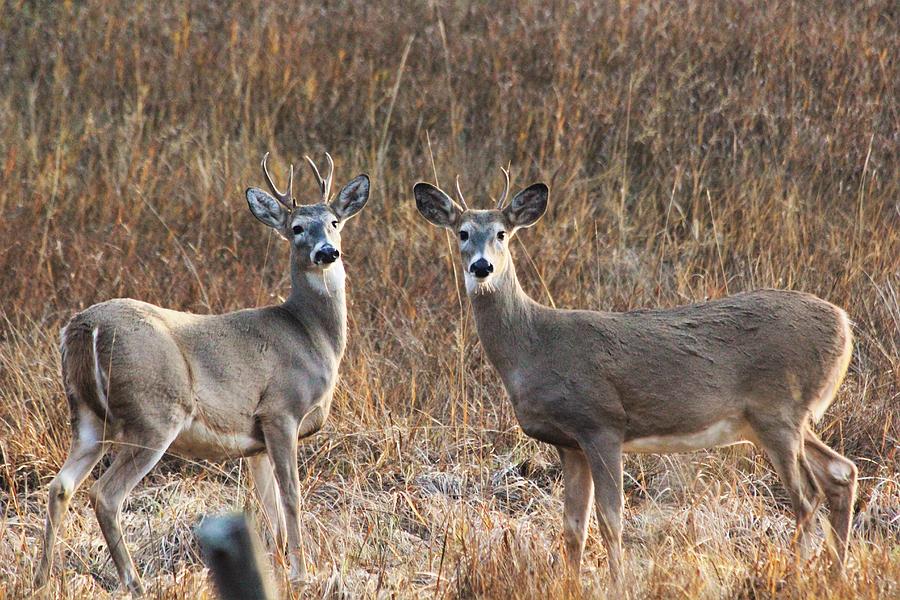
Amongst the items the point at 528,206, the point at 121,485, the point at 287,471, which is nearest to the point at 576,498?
the point at 287,471

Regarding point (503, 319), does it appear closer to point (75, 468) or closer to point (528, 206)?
point (528, 206)

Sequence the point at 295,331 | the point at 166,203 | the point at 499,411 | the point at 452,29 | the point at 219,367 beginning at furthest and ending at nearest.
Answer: the point at 452,29 → the point at 166,203 → the point at 499,411 → the point at 295,331 → the point at 219,367

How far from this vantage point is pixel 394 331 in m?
8.11

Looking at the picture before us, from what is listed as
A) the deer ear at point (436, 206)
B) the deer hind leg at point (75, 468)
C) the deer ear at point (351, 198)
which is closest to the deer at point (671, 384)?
the deer ear at point (436, 206)

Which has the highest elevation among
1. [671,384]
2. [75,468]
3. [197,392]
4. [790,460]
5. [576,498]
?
[197,392]

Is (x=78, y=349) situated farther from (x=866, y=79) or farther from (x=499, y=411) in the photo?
(x=866, y=79)

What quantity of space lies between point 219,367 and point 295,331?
1.99ft

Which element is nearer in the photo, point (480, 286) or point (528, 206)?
point (480, 286)

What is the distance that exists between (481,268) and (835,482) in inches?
75.5

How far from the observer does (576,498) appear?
18.9 feet

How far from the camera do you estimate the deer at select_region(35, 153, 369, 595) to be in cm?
562

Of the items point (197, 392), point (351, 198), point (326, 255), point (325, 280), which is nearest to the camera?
point (197, 392)

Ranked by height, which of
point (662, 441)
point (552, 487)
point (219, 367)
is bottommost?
point (552, 487)

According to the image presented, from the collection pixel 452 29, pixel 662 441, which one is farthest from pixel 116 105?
pixel 662 441
